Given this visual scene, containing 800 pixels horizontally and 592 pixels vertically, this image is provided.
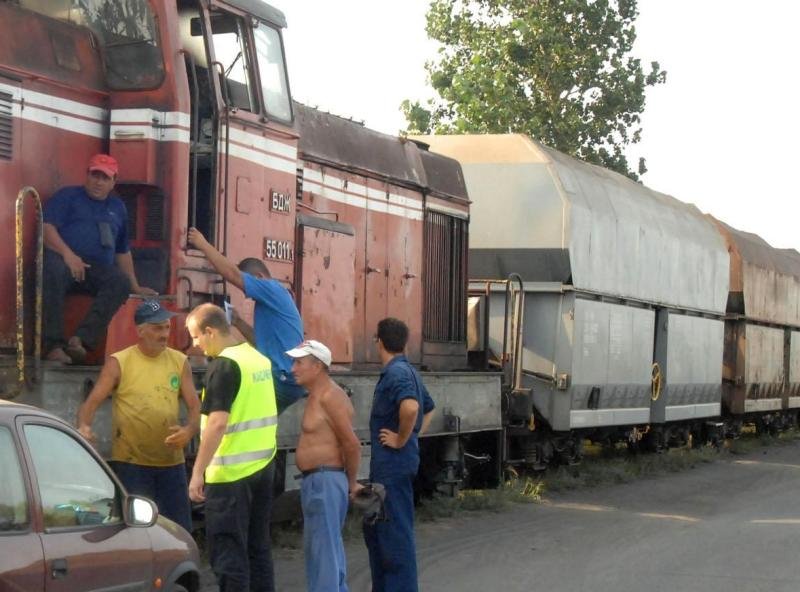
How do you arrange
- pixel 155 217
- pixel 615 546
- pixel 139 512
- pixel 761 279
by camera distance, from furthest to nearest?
pixel 761 279 < pixel 615 546 < pixel 155 217 < pixel 139 512

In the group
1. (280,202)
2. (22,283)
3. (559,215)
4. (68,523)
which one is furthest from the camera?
(559,215)

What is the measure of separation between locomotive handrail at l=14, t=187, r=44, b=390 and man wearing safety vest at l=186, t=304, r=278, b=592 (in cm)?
84

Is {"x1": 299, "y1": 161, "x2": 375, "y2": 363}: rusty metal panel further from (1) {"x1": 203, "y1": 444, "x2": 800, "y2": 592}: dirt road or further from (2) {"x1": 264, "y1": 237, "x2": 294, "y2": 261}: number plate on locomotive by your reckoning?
(1) {"x1": 203, "y1": 444, "x2": 800, "y2": 592}: dirt road

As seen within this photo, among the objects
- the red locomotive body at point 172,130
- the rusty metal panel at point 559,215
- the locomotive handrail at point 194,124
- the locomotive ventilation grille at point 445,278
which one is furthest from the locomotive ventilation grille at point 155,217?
the rusty metal panel at point 559,215

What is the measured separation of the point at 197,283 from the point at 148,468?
167cm

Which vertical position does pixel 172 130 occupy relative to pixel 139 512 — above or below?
above

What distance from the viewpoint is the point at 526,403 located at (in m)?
14.8

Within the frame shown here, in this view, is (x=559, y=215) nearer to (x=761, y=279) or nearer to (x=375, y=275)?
(x=375, y=275)

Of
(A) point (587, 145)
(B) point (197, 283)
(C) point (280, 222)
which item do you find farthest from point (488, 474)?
(A) point (587, 145)

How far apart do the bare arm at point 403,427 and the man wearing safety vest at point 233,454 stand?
717 mm

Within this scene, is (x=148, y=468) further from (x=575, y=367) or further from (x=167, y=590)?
(x=575, y=367)

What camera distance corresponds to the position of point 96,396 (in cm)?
698

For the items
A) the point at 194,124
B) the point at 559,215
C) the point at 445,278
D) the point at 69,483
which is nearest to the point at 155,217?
the point at 194,124

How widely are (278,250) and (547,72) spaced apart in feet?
77.8
